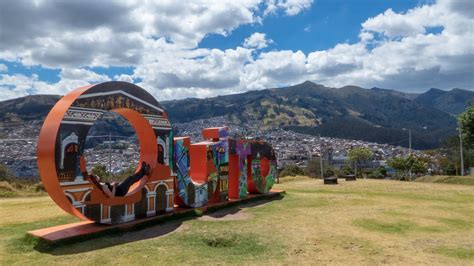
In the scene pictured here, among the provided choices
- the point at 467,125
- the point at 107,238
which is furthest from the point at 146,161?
the point at 467,125

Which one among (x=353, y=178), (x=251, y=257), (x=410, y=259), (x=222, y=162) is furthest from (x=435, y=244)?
(x=353, y=178)

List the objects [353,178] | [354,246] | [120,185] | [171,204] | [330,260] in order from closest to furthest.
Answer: [330,260]
[354,246]
[120,185]
[171,204]
[353,178]

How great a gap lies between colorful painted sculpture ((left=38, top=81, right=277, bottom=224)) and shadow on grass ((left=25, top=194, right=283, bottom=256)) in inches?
19.3

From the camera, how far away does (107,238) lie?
1162 cm

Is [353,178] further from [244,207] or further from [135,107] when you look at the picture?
[135,107]

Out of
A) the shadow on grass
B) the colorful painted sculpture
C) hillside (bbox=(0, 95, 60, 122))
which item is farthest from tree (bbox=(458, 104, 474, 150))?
hillside (bbox=(0, 95, 60, 122))

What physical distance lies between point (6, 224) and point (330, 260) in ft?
35.1

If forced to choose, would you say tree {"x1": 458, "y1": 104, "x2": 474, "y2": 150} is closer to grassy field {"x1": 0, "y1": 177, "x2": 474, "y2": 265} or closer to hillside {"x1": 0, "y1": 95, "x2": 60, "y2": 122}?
grassy field {"x1": 0, "y1": 177, "x2": 474, "y2": 265}

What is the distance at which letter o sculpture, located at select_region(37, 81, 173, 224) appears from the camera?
10.9m

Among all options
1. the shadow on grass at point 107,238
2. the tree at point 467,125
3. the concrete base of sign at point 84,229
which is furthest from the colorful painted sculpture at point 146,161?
the tree at point 467,125

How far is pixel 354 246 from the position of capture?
10.9 meters

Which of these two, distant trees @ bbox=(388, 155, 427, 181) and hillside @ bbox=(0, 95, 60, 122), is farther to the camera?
hillside @ bbox=(0, 95, 60, 122)

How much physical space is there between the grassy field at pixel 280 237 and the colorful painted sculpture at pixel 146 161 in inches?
41.3

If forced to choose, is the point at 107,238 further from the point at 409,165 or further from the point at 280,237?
the point at 409,165
